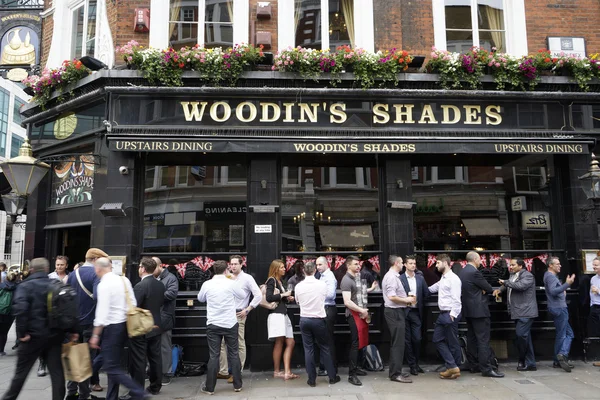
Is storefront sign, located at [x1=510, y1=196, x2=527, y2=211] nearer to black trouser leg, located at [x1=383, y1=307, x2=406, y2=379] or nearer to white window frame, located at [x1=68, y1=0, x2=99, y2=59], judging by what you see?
black trouser leg, located at [x1=383, y1=307, x2=406, y2=379]

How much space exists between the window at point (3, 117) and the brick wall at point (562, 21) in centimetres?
4232

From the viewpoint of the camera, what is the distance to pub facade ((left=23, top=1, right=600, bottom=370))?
8.48 m

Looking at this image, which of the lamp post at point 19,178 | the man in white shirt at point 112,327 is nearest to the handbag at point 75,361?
the man in white shirt at point 112,327

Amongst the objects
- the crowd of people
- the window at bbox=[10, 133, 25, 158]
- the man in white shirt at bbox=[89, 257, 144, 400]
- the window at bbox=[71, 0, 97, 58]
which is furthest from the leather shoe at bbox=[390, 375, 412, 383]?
the window at bbox=[10, 133, 25, 158]

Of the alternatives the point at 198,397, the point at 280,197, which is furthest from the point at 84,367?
the point at 280,197

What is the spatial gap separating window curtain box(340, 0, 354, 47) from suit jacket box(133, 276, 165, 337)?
6.29 meters

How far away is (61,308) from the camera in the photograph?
5.36 metres

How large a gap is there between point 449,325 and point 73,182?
804 cm

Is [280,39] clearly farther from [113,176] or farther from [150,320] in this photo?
[150,320]

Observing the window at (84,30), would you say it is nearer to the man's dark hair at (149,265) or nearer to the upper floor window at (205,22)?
the upper floor window at (205,22)

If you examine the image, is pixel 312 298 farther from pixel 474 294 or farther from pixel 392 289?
pixel 474 294

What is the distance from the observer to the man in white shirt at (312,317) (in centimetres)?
680

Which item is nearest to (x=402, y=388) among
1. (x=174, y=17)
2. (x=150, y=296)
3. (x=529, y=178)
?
(x=150, y=296)

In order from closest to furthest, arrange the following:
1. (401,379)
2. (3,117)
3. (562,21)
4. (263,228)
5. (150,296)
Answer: (150,296), (401,379), (263,228), (562,21), (3,117)
